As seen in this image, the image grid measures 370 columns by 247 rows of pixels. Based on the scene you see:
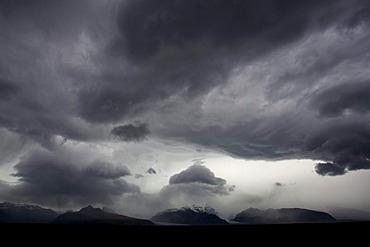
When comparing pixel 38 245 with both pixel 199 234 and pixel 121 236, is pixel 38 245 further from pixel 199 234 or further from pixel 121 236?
pixel 199 234

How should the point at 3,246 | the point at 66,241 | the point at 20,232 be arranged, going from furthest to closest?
the point at 20,232, the point at 66,241, the point at 3,246

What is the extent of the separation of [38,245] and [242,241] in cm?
2776

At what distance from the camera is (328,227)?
4709 centimetres

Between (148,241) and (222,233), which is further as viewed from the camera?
(222,233)

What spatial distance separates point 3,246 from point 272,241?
35.6 metres

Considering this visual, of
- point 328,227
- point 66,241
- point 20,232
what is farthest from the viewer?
point 328,227

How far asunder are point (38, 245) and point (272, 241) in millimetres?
31810

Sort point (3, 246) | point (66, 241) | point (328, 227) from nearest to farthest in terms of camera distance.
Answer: point (3, 246) → point (66, 241) → point (328, 227)

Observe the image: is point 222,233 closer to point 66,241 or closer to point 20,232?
point 66,241

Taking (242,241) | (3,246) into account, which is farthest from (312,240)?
(3,246)

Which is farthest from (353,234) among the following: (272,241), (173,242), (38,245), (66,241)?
(38,245)

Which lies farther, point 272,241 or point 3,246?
point 272,241

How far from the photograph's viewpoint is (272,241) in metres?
39.2

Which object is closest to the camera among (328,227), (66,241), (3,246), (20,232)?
(3,246)
